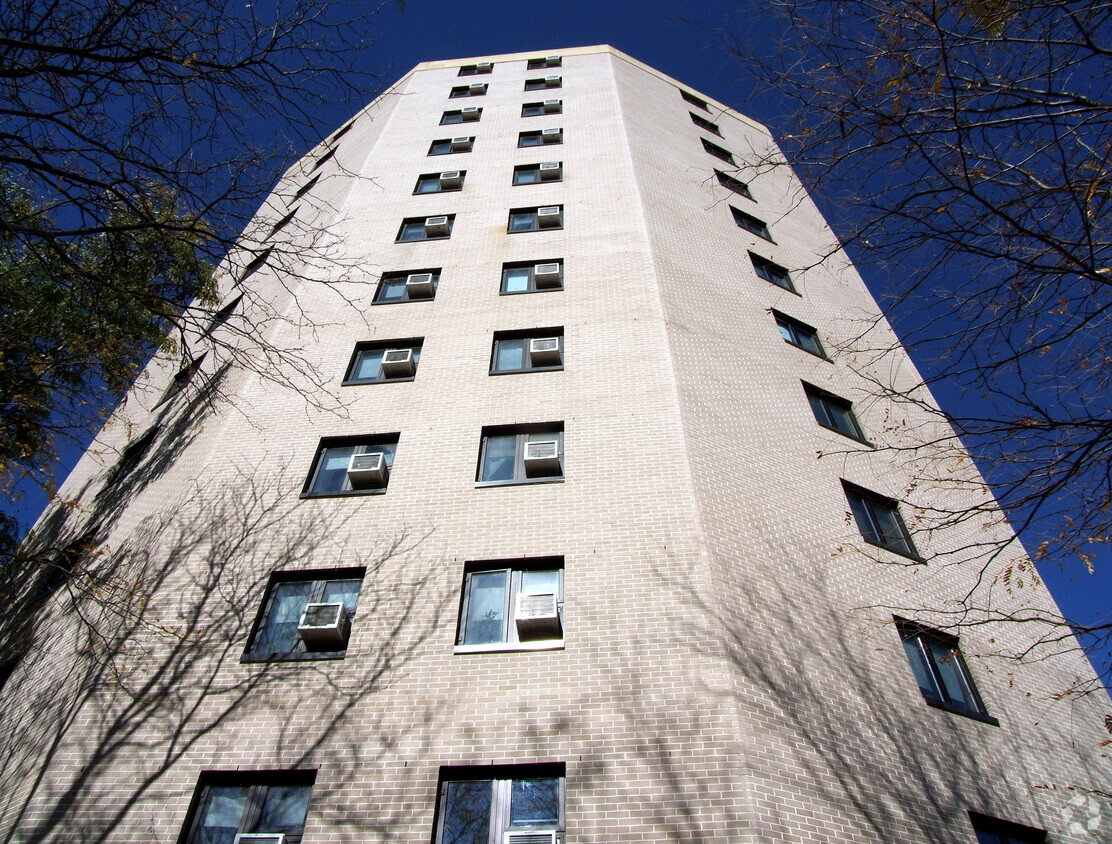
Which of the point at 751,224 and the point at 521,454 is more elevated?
the point at 751,224

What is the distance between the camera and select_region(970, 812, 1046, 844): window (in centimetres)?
802

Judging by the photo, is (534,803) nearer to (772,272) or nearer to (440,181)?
(772,272)

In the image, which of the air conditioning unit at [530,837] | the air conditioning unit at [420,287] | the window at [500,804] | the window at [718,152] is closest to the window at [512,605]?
the window at [500,804]

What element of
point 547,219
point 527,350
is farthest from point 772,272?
point 527,350

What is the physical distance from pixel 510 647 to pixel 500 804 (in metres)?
1.72

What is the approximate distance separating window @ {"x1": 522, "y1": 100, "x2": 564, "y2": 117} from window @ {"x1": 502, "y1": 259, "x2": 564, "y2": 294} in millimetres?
9467

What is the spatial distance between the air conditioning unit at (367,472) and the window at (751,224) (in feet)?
39.6

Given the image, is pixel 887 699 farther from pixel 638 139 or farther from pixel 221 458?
pixel 638 139

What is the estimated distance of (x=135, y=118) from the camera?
7188 mm

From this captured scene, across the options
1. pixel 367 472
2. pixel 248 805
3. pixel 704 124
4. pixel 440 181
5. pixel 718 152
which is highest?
pixel 704 124

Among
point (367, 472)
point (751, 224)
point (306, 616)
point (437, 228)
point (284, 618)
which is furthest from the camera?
point (751, 224)

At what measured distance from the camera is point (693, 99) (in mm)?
27891

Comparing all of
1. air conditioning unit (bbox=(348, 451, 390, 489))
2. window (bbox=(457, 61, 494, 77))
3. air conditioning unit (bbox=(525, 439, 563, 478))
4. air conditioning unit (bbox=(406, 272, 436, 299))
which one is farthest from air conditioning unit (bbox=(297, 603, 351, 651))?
window (bbox=(457, 61, 494, 77))

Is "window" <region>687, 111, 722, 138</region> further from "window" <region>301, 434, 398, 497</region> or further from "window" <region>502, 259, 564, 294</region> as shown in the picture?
"window" <region>301, 434, 398, 497</region>
